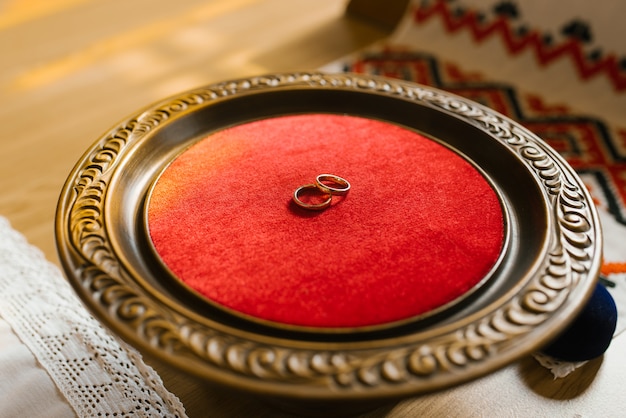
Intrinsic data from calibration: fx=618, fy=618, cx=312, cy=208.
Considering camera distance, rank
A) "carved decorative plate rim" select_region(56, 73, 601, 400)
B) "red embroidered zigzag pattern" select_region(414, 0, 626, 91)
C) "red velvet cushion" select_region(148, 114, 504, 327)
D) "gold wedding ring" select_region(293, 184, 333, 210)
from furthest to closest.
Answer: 1. "red embroidered zigzag pattern" select_region(414, 0, 626, 91)
2. "gold wedding ring" select_region(293, 184, 333, 210)
3. "red velvet cushion" select_region(148, 114, 504, 327)
4. "carved decorative plate rim" select_region(56, 73, 601, 400)

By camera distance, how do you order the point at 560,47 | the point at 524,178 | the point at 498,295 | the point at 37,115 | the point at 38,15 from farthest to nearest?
the point at 38,15 → the point at 560,47 → the point at 37,115 → the point at 524,178 → the point at 498,295

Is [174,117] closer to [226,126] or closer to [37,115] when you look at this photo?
[226,126]

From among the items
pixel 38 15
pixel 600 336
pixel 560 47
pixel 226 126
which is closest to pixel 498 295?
pixel 600 336

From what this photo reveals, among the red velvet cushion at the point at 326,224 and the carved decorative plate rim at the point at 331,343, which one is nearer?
the carved decorative plate rim at the point at 331,343

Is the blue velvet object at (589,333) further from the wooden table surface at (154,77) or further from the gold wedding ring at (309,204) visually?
the gold wedding ring at (309,204)

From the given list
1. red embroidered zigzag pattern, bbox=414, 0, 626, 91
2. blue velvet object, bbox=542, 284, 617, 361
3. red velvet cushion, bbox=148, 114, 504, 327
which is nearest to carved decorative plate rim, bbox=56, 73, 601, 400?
red velvet cushion, bbox=148, 114, 504, 327

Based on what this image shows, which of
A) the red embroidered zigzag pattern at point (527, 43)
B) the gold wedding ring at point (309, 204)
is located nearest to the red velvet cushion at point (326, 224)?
the gold wedding ring at point (309, 204)

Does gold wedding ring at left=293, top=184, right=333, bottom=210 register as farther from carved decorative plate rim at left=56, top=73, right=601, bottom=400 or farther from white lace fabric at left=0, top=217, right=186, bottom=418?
white lace fabric at left=0, top=217, right=186, bottom=418
